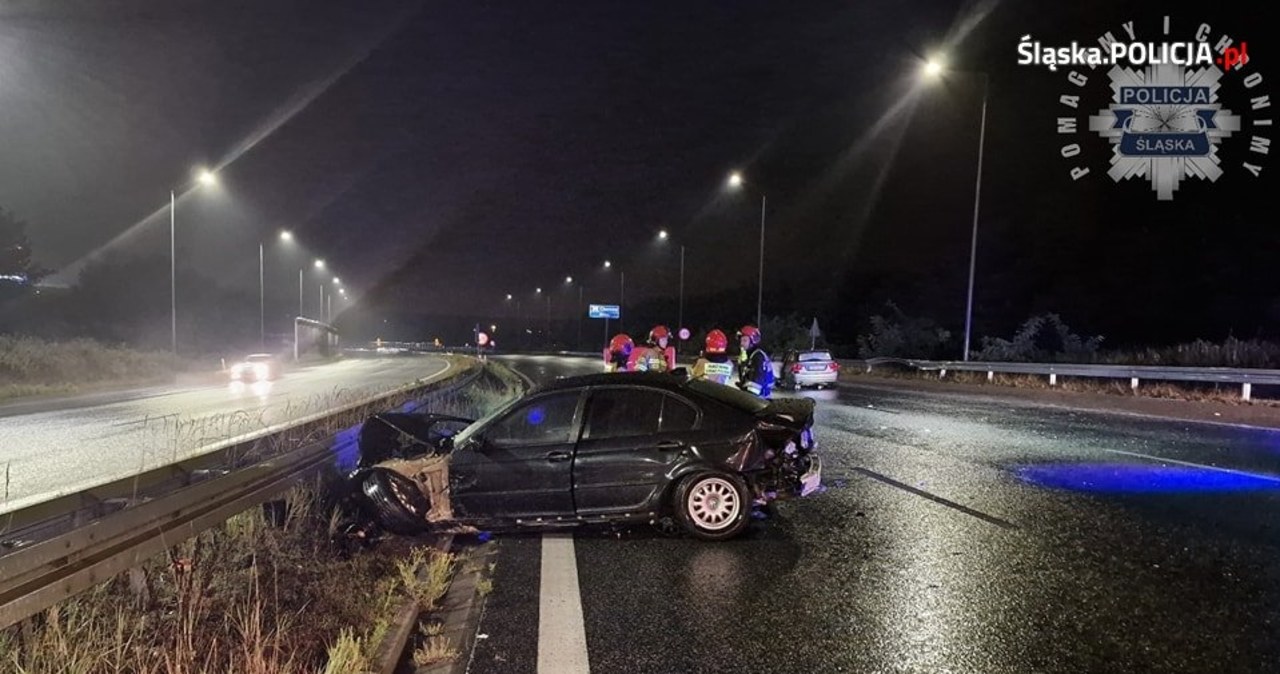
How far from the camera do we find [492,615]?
4.82 meters

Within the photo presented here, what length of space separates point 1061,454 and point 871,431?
326cm

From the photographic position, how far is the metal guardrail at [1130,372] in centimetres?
1728

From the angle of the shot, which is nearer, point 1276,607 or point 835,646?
point 835,646

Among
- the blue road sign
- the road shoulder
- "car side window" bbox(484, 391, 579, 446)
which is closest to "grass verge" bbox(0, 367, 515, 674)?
"car side window" bbox(484, 391, 579, 446)

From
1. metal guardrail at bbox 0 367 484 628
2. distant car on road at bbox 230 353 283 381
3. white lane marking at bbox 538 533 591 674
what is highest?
metal guardrail at bbox 0 367 484 628

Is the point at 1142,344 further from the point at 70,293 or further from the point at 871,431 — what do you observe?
the point at 70,293

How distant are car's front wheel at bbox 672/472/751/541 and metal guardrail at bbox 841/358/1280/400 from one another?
637 inches

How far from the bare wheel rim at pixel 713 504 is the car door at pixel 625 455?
288mm

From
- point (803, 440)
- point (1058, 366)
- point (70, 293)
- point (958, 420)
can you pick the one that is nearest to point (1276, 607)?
point (803, 440)

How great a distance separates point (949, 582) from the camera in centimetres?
530

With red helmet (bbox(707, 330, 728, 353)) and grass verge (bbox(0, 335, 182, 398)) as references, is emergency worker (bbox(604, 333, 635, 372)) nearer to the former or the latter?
red helmet (bbox(707, 330, 728, 353))

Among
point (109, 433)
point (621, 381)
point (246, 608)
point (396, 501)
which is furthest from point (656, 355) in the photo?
point (246, 608)

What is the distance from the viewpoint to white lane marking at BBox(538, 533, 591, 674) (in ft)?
13.4

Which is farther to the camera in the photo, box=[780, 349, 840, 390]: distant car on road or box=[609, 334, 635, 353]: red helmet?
box=[780, 349, 840, 390]: distant car on road
